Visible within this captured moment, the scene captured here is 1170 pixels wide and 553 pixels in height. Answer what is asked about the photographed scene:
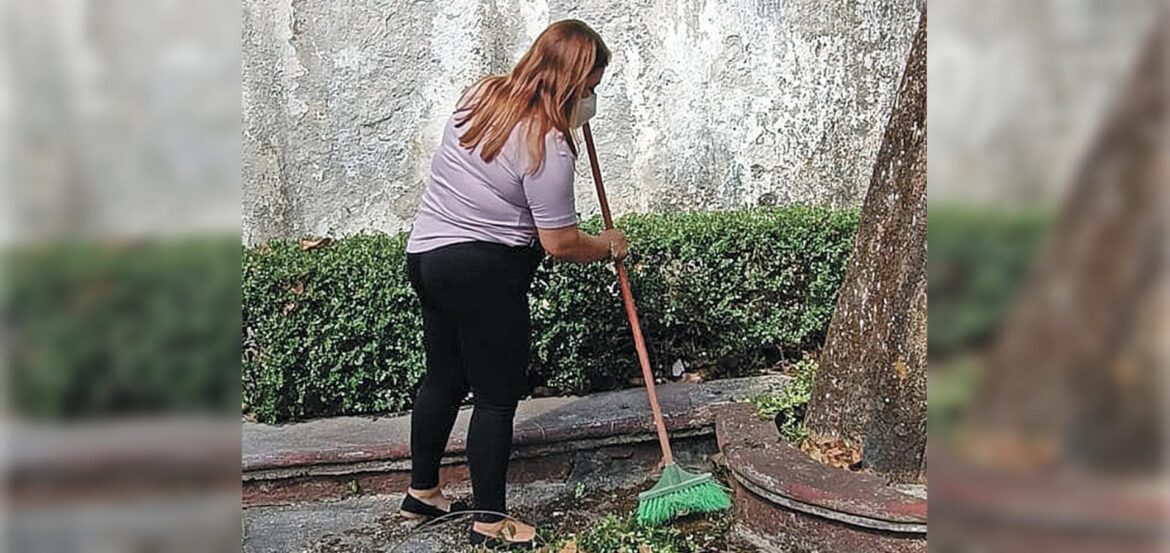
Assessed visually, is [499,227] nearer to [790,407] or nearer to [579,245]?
[579,245]

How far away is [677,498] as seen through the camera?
3988mm

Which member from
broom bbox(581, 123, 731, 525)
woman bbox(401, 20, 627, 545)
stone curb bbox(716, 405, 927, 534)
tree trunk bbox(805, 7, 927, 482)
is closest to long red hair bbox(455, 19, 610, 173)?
woman bbox(401, 20, 627, 545)

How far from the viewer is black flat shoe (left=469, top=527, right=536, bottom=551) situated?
394 centimetres

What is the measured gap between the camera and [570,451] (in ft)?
15.2

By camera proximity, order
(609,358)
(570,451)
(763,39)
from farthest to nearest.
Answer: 1. (763,39)
2. (609,358)
3. (570,451)
